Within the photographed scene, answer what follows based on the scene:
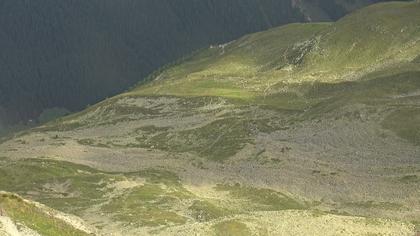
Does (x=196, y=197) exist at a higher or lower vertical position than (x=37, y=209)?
lower

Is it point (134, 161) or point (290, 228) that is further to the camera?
point (134, 161)

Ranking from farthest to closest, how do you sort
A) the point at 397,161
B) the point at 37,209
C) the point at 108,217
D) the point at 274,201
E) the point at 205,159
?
the point at 205,159
the point at 397,161
the point at 274,201
the point at 108,217
the point at 37,209

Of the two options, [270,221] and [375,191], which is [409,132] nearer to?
[375,191]

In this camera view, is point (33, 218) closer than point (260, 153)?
Yes

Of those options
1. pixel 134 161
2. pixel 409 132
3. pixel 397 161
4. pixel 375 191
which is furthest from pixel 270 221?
pixel 134 161

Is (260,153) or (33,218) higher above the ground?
(33,218)

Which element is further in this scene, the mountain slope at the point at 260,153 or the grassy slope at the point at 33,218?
the mountain slope at the point at 260,153

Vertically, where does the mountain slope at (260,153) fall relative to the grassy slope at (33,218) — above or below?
below

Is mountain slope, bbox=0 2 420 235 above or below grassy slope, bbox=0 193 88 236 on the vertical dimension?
below
